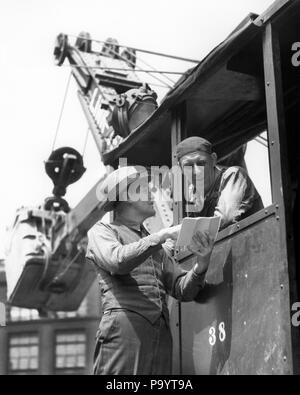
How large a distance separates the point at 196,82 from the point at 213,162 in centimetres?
64

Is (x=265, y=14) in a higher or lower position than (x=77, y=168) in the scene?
lower

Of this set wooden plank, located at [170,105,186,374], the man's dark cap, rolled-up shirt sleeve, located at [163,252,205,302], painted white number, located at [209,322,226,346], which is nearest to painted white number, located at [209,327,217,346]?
painted white number, located at [209,322,226,346]

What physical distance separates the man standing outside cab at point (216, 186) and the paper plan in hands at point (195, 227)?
0.45m

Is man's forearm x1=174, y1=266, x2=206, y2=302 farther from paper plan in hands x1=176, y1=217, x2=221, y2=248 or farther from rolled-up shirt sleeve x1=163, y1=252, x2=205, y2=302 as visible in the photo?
paper plan in hands x1=176, y1=217, x2=221, y2=248

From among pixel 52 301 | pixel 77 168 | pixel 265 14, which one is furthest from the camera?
pixel 52 301

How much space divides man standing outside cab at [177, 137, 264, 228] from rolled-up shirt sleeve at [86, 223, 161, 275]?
2.47 feet

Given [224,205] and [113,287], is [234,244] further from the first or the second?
[113,287]

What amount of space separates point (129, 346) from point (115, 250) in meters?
0.66

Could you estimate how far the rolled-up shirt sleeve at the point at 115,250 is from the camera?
5.77 m

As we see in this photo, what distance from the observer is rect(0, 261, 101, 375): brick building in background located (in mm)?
48375

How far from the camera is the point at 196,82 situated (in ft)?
22.1

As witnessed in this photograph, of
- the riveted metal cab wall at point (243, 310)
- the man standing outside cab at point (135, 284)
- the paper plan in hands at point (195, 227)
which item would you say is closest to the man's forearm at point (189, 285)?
the man standing outside cab at point (135, 284)

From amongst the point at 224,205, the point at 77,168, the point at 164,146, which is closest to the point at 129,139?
the point at 164,146
